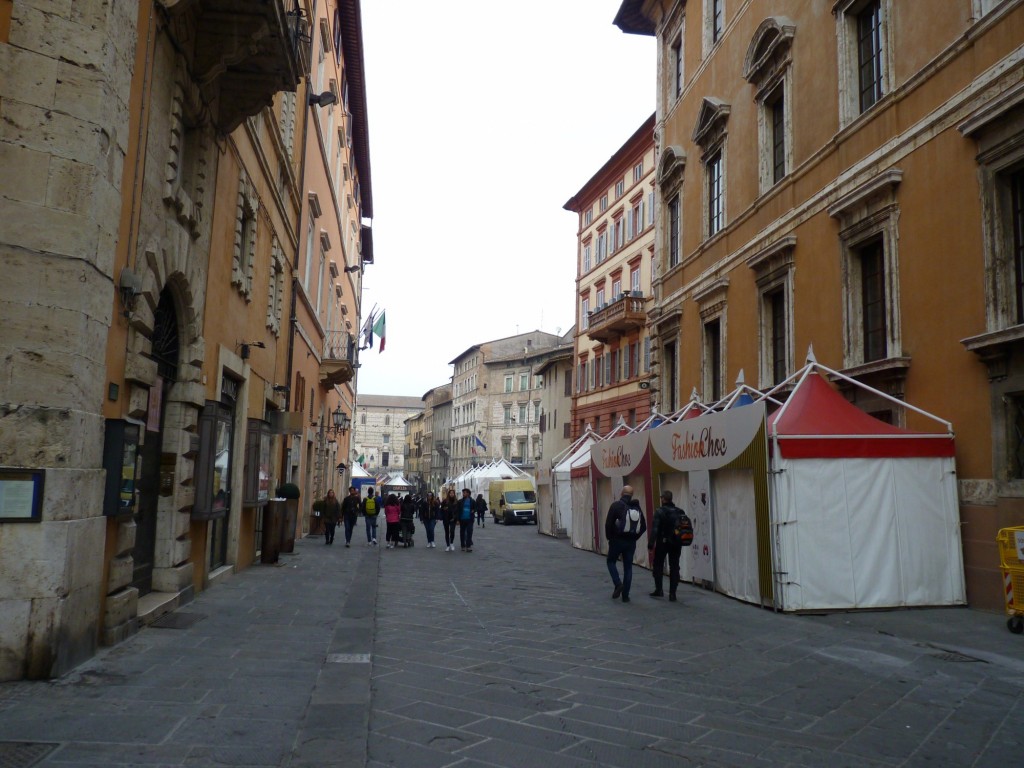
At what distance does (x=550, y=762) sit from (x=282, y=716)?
176cm

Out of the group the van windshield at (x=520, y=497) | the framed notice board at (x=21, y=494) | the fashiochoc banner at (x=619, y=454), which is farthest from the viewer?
the van windshield at (x=520, y=497)

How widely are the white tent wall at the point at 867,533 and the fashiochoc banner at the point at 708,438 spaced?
0.88m

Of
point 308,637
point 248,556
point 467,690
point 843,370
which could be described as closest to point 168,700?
point 467,690

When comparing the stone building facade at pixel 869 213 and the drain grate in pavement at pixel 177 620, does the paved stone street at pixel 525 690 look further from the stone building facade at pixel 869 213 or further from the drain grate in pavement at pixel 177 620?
the stone building facade at pixel 869 213

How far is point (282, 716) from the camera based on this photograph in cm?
528

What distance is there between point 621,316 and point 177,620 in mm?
27901

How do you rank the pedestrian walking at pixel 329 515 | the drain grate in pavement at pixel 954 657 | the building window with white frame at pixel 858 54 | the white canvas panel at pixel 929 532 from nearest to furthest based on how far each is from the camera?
the drain grate in pavement at pixel 954 657 → the white canvas panel at pixel 929 532 → the building window with white frame at pixel 858 54 → the pedestrian walking at pixel 329 515

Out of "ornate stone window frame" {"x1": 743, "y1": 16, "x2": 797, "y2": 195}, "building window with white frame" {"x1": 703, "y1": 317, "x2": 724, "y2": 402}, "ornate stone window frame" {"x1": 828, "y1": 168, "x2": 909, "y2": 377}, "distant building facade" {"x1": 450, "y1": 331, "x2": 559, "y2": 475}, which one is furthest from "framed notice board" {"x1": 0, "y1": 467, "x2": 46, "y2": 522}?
"distant building facade" {"x1": 450, "y1": 331, "x2": 559, "y2": 475}

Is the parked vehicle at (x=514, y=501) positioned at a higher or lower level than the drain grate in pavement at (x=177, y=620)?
higher

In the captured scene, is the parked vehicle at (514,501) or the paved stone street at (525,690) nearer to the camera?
the paved stone street at (525,690)

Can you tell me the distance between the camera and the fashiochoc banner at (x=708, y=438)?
37.8ft

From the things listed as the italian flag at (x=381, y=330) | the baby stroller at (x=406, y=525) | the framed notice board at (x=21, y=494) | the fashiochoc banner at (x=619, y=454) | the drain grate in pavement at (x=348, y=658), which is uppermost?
the italian flag at (x=381, y=330)

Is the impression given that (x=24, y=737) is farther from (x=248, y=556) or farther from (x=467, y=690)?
(x=248, y=556)

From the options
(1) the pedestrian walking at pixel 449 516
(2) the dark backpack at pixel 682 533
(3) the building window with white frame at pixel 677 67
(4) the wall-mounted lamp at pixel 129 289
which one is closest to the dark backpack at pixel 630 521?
(2) the dark backpack at pixel 682 533
